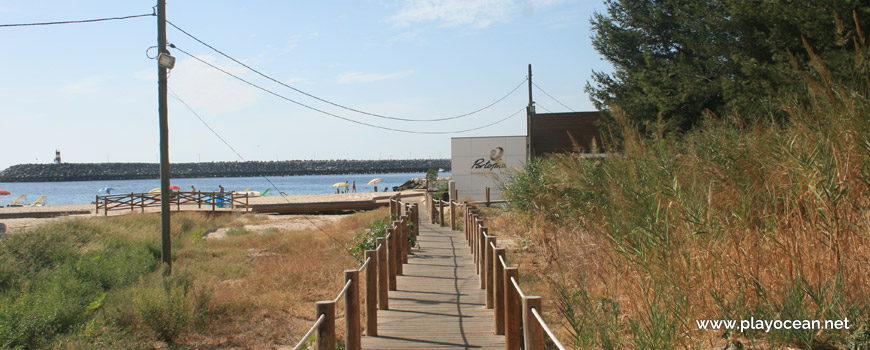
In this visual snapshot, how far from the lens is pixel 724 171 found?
569cm

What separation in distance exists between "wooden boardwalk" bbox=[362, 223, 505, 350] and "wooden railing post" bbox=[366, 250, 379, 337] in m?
0.12

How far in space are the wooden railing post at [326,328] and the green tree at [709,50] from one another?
15.2 ft

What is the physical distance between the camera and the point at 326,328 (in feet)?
15.6

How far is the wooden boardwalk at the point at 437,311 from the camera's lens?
6.23 metres

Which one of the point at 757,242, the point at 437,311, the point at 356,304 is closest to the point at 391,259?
the point at 437,311

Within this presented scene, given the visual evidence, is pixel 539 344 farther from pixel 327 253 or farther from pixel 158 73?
pixel 327 253

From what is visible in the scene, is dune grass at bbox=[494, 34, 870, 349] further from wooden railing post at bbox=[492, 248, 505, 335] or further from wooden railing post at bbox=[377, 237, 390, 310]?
wooden railing post at bbox=[377, 237, 390, 310]

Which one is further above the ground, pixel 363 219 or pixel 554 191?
pixel 554 191

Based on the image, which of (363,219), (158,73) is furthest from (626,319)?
(363,219)

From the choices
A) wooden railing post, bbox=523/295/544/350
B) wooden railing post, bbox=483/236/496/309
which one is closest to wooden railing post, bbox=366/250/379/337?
wooden railing post, bbox=483/236/496/309

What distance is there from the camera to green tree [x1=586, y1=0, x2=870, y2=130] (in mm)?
12375

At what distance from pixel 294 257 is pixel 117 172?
201 metres

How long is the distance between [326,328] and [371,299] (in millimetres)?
1813

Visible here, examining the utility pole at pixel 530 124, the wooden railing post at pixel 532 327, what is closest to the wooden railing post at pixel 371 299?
the wooden railing post at pixel 532 327
